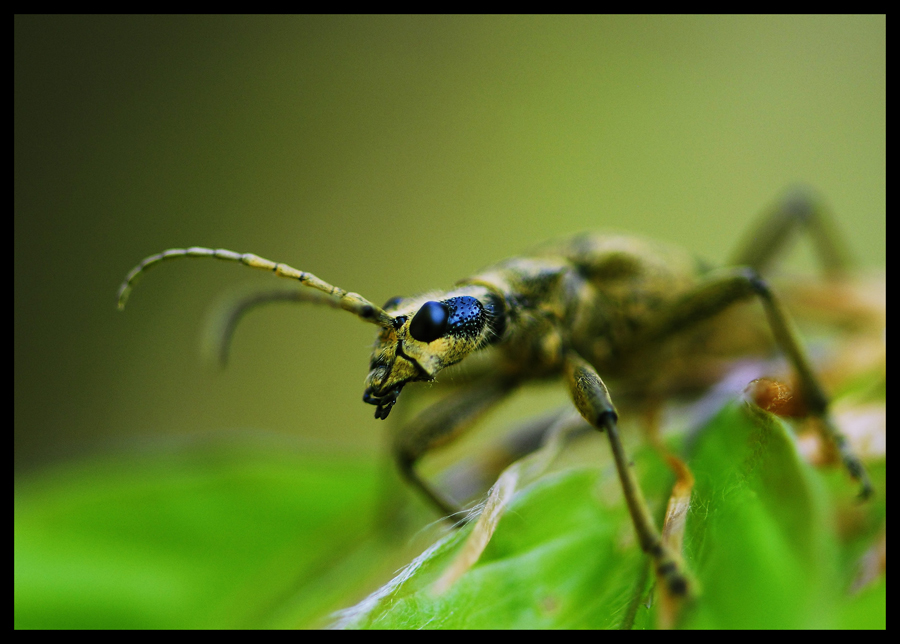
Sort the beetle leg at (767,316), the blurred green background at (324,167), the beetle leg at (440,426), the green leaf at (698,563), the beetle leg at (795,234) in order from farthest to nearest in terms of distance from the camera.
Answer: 1. the blurred green background at (324,167)
2. the beetle leg at (795,234)
3. the beetle leg at (440,426)
4. the beetle leg at (767,316)
5. the green leaf at (698,563)

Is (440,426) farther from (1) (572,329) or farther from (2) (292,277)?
(2) (292,277)

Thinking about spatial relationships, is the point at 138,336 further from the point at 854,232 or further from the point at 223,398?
the point at 854,232

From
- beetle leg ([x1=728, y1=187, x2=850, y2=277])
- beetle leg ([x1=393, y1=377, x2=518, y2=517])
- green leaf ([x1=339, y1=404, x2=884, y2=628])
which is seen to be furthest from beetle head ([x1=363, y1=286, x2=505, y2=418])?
beetle leg ([x1=728, y1=187, x2=850, y2=277])

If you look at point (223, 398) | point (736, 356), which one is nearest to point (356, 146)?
point (223, 398)

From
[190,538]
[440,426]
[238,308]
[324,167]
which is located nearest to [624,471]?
[440,426]

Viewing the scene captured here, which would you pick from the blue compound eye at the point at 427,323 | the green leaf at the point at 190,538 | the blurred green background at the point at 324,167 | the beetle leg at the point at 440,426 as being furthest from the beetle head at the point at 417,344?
the blurred green background at the point at 324,167

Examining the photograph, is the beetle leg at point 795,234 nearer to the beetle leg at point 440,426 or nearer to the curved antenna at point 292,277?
the beetle leg at point 440,426

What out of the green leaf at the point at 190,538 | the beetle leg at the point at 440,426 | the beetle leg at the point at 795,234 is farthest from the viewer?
the beetle leg at the point at 795,234
